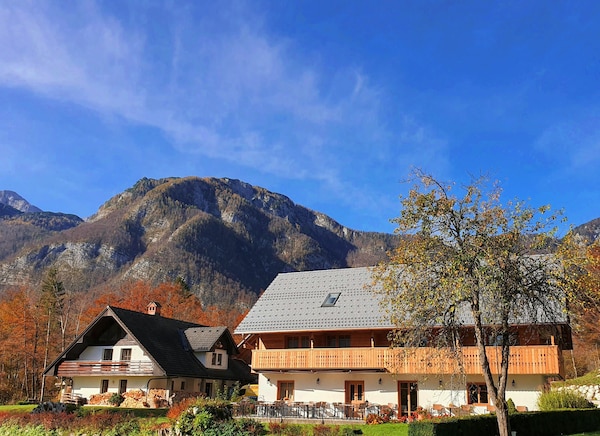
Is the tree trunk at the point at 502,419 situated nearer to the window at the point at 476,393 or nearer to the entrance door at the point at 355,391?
the window at the point at 476,393

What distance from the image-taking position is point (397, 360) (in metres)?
29.1

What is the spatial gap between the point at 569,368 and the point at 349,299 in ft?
107

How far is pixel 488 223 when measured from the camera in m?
18.7

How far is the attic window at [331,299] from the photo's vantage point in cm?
3431

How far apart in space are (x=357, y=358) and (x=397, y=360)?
2372mm

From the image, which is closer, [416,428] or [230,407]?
[416,428]

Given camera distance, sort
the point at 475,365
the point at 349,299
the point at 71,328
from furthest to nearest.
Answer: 1. the point at 71,328
2. the point at 349,299
3. the point at 475,365

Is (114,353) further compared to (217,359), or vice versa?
(217,359)

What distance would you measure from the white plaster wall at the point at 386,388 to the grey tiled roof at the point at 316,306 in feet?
9.33

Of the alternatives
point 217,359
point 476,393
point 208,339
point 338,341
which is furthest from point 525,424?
point 217,359

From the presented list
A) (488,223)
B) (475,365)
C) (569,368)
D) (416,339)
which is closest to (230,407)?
(416,339)

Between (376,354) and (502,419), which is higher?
(376,354)

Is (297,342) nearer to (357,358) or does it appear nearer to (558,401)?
(357,358)

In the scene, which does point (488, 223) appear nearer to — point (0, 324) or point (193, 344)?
point (193, 344)
